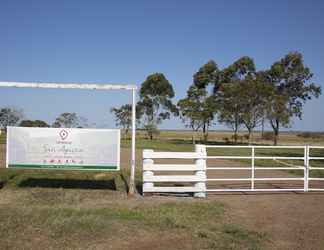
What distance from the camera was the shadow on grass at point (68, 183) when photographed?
9.79 m

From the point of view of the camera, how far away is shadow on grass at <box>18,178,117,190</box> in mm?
9789

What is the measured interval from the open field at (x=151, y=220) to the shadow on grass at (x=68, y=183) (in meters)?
0.19

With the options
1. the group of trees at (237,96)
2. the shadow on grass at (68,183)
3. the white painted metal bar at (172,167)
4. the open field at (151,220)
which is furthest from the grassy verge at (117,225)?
the group of trees at (237,96)

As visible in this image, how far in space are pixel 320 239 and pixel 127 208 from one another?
369 centimetres

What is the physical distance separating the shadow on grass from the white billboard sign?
4.11 ft

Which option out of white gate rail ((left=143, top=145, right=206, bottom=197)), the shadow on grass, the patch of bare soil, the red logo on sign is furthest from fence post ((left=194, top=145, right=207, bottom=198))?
the red logo on sign

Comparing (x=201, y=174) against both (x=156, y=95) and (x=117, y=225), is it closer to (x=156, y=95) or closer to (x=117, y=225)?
(x=117, y=225)

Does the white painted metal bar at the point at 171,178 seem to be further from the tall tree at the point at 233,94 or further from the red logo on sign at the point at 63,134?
the tall tree at the point at 233,94

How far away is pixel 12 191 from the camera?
880 cm

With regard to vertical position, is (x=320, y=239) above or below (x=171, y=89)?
below

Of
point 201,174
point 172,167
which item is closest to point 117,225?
point 172,167

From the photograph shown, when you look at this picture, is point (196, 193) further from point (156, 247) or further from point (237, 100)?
point (237, 100)

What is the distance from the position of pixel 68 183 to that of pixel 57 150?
1982 millimetres

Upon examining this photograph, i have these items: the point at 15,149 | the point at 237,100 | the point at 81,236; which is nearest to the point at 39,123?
the point at 15,149
